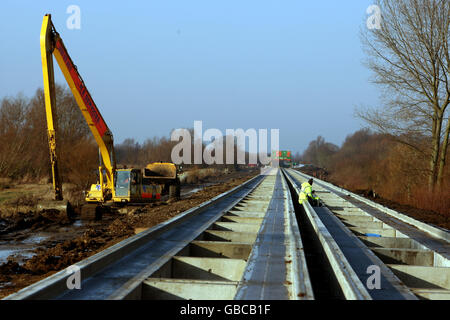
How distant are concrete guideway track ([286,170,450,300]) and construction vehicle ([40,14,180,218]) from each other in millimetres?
10010

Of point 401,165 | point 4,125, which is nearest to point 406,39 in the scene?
point 401,165

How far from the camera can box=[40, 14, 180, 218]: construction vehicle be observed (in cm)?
1526

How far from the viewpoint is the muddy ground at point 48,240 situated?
27.7 feet

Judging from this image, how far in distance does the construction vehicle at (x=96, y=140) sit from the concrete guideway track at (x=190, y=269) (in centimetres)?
784

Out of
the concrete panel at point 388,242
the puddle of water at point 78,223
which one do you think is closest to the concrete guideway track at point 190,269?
the concrete panel at point 388,242

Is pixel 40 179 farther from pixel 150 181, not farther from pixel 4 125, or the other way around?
pixel 150 181

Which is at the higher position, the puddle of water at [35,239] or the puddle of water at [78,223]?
the puddle of water at [78,223]

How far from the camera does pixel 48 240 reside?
43.7 ft

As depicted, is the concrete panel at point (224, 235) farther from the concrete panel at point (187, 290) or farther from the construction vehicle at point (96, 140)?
the construction vehicle at point (96, 140)

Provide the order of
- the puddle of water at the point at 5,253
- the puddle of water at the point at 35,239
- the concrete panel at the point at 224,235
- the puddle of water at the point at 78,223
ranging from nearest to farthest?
the concrete panel at the point at 224,235, the puddle of water at the point at 5,253, the puddle of water at the point at 35,239, the puddle of water at the point at 78,223
